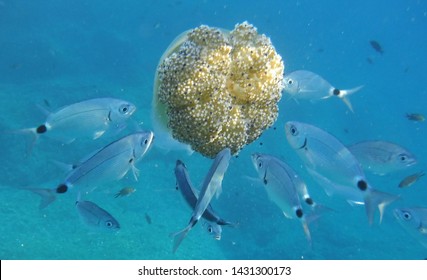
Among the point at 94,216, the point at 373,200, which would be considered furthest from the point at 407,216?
the point at 94,216

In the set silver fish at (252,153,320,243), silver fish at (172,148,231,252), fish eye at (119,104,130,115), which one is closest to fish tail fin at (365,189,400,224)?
silver fish at (252,153,320,243)

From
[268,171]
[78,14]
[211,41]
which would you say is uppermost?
[211,41]

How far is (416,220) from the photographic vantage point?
4.66 meters

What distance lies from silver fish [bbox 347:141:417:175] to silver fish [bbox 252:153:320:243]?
5.43 ft

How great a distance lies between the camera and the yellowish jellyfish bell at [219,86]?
2973 mm

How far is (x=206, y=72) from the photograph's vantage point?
2.95 metres

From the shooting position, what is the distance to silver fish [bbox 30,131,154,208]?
12.9ft

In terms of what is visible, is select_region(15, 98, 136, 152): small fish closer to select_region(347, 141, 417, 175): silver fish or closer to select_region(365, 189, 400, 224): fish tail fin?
select_region(365, 189, 400, 224): fish tail fin

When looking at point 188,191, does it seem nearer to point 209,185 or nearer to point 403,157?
point 209,185

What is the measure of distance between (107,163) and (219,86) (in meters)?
1.72

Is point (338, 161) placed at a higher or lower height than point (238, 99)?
higher
